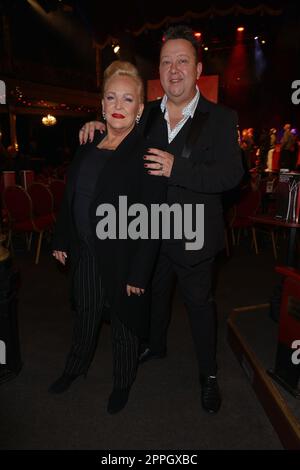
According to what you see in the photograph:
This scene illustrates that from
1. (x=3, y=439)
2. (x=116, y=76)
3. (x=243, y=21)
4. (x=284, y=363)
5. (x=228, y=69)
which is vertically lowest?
(x=3, y=439)

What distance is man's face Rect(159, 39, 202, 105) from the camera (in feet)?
5.28

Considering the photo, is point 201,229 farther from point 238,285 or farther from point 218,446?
point 238,285

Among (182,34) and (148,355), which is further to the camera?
(148,355)

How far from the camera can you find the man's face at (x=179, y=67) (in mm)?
1609

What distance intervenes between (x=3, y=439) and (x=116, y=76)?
1.70 meters

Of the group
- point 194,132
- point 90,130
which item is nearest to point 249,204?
point 194,132

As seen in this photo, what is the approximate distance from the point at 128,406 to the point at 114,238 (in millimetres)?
→ 927

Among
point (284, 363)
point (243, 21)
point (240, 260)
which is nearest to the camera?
point (284, 363)

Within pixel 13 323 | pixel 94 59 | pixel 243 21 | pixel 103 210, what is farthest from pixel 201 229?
pixel 94 59

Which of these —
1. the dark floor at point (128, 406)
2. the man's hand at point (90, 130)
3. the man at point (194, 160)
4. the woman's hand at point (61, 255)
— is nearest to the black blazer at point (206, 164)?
the man at point (194, 160)

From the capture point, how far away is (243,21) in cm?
564

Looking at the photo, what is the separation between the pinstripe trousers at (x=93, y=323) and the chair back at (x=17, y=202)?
268 centimetres

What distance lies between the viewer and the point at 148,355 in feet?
7.56

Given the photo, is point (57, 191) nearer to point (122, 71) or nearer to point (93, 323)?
point (93, 323)
